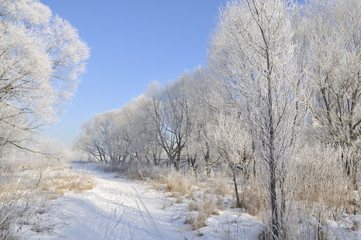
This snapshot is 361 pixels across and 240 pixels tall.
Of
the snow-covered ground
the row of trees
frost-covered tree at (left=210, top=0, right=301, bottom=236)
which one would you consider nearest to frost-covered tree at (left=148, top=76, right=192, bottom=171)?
the row of trees

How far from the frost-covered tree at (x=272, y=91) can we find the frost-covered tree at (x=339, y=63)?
4.79 m

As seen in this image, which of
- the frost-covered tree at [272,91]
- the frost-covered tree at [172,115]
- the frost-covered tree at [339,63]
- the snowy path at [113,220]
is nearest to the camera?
the frost-covered tree at [272,91]

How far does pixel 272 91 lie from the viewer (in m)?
3.06

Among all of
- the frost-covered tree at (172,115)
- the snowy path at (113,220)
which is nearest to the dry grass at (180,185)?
the snowy path at (113,220)

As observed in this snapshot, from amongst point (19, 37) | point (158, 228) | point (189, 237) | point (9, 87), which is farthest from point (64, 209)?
point (19, 37)

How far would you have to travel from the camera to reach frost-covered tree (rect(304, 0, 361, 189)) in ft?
24.0

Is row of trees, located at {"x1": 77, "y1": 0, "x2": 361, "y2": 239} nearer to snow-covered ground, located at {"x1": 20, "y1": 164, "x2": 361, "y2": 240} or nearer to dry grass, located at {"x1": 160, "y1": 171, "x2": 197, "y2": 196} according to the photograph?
snow-covered ground, located at {"x1": 20, "y1": 164, "x2": 361, "y2": 240}

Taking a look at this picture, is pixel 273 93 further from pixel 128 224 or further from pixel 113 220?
pixel 113 220

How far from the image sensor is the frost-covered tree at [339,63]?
7320mm

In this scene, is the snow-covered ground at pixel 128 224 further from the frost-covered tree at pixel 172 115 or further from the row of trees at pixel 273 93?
the frost-covered tree at pixel 172 115

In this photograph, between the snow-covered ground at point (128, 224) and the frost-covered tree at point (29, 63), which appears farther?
the frost-covered tree at point (29, 63)

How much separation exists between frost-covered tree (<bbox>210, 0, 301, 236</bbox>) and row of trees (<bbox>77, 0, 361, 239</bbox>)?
16mm

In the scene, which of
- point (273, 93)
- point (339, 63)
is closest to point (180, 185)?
point (273, 93)

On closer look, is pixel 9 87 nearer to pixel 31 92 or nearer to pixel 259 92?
pixel 31 92
